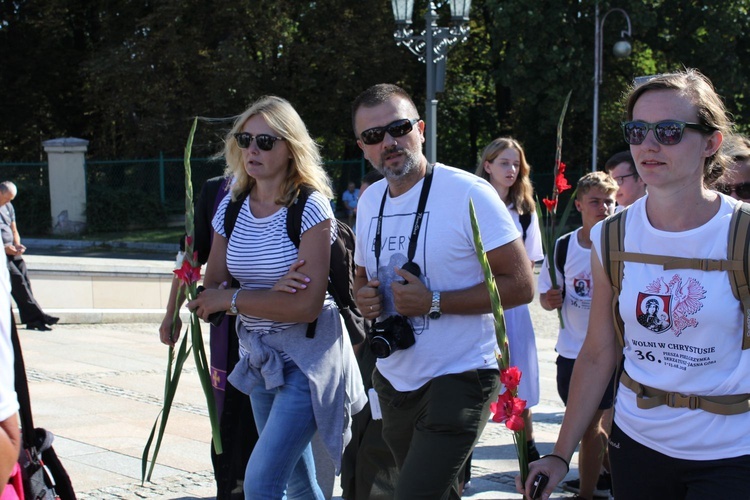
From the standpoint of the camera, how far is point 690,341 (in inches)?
99.1

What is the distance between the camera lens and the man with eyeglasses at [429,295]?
10.5 feet

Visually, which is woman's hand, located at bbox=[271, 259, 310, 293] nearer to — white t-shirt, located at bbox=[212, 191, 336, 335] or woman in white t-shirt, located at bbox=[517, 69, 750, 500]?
white t-shirt, located at bbox=[212, 191, 336, 335]

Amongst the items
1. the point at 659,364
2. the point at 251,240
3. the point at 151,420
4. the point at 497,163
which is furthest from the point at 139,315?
the point at 659,364

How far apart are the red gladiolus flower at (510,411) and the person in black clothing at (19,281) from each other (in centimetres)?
926

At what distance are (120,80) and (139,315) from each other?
17855 millimetres

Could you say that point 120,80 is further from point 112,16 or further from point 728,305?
point 728,305

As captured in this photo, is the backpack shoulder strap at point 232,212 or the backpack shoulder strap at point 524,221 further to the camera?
the backpack shoulder strap at point 524,221

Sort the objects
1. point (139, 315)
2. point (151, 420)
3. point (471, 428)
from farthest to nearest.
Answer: point (139, 315)
point (151, 420)
point (471, 428)

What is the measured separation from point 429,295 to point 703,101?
1.10 meters

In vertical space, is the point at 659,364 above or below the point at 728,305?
below

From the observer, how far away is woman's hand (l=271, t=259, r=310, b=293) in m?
3.56

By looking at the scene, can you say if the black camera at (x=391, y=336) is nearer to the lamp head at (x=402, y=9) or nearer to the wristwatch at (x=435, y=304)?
the wristwatch at (x=435, y=304)

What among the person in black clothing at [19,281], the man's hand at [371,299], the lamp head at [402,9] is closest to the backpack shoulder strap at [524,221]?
the man's hand at [371,299]

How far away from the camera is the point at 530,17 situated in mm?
27188
